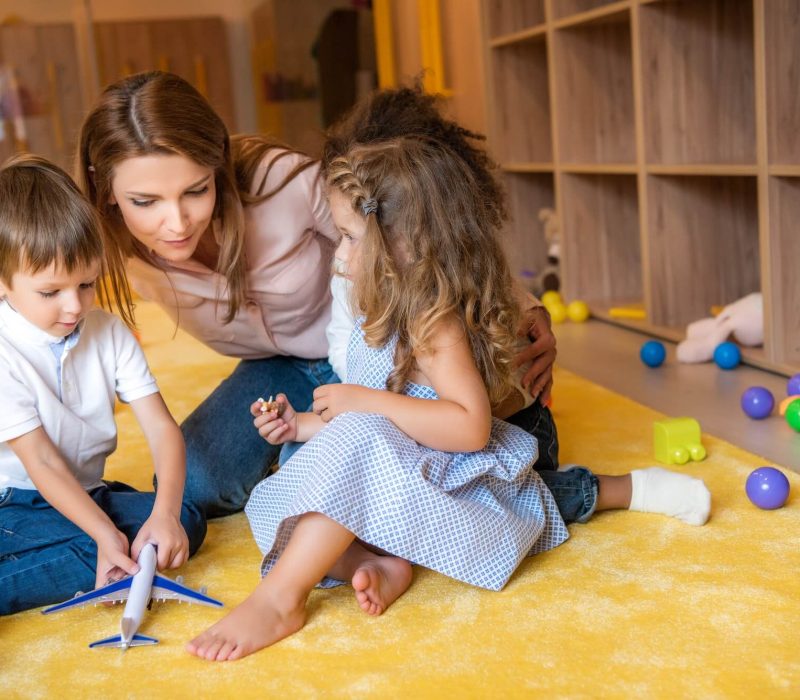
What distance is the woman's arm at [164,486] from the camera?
4.04 feet

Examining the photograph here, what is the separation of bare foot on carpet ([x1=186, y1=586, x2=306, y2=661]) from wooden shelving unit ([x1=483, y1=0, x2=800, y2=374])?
4.28ft

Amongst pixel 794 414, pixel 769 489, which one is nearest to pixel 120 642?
pixel 769 489

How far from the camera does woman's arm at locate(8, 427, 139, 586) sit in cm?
122

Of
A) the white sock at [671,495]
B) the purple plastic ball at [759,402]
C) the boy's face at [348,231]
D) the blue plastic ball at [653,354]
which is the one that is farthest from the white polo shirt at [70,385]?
the blue plastic ball at [653,354]

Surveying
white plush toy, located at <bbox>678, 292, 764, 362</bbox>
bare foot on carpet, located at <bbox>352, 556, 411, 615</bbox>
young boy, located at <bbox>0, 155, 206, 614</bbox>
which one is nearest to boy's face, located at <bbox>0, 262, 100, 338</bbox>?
young boy, located at <bbox>0, 155, 206, 614</bbox>

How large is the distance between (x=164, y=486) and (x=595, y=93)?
207 centimetres

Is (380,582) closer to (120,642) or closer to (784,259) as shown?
(120,642)

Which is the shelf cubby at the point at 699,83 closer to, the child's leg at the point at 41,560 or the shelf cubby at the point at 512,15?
the shelf cubby at the point at 512,15

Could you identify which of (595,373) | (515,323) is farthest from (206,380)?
(515,323)

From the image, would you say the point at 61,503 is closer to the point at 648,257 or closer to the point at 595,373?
the point at 595,373

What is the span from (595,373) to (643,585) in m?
1.11

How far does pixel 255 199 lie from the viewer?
5.17 ft

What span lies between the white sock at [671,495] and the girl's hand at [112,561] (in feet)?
2.32

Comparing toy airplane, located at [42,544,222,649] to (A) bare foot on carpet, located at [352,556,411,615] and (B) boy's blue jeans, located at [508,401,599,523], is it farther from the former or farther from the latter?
(B) boy's blue jeans, located at [508,401,599,523]
